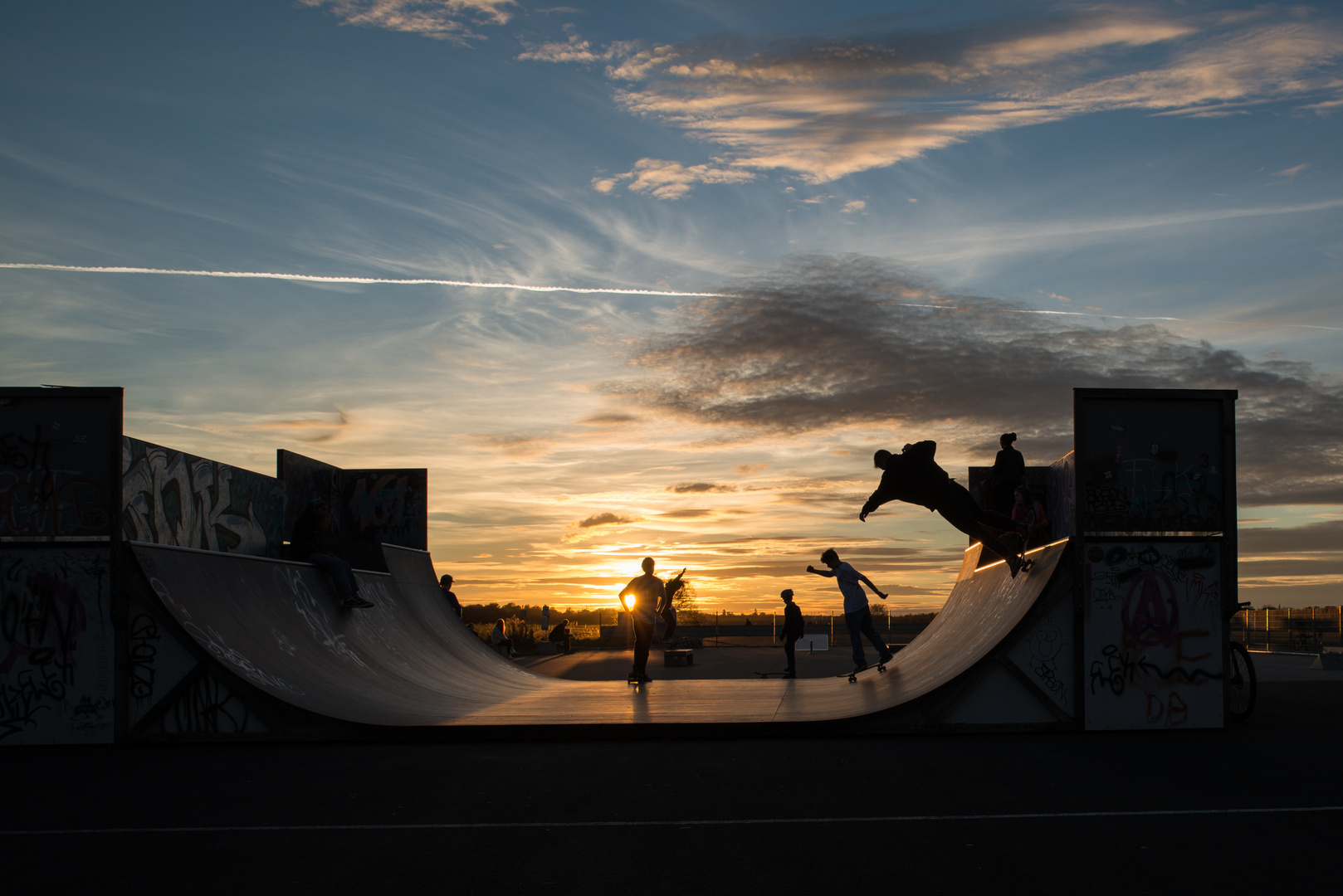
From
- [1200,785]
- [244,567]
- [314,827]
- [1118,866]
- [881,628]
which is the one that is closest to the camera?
[1118,866]

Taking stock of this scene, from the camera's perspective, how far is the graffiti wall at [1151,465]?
29.4 feet

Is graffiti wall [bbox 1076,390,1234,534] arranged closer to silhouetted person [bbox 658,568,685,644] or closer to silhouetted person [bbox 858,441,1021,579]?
silhouetted person [bbox 858,441,1021,579]

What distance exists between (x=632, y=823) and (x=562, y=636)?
25.0 m

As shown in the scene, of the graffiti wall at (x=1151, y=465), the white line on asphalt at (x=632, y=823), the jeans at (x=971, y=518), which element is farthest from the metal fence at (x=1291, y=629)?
the white line on asphalt at (x=632, y=823)

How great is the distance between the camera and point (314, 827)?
16.8 ft

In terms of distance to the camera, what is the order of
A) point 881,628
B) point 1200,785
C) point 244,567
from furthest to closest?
point 881,628, point 244,567, point 1200,785

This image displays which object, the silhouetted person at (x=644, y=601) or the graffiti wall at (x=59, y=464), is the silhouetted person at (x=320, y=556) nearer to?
the graffiti wall at (x=59, y=464)

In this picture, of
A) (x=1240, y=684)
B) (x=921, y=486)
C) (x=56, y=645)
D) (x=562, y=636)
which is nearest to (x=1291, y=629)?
(x=562, y=636)

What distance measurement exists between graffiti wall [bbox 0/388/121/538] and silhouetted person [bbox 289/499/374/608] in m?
2.81

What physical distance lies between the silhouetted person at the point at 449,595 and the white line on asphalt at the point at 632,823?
1086 cm

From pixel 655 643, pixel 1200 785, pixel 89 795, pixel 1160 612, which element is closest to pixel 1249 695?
pixel 1160 612

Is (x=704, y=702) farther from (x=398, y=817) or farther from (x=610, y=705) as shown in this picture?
(x=398, y=817)

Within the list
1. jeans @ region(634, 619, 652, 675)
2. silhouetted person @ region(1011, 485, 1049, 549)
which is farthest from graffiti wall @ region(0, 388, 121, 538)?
silhouetted person @ region(1011, 485, 1049, 549)

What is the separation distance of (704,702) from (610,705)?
1.01 metres
